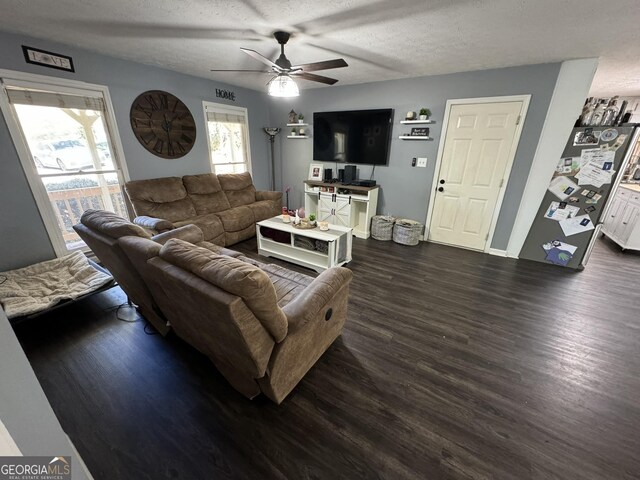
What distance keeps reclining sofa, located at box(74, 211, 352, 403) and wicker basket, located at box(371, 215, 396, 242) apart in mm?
2403

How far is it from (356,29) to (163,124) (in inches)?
114

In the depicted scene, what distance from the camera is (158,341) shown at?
77.0 inches

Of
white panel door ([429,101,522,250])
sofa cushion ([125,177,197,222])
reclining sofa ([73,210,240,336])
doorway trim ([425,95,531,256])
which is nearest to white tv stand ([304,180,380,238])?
doorway trim ([425,95,531,256])

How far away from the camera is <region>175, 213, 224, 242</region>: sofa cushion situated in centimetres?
335

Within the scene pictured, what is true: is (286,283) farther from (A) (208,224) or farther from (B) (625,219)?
(B) (625,219)

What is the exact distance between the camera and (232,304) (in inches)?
40.3

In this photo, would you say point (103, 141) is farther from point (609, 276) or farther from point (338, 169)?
point (609, 276)

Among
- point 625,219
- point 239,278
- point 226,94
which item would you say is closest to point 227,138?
point 226,94

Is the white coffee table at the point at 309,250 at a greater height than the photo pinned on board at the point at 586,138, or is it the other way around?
the photo pinned on board at the point at 586,138

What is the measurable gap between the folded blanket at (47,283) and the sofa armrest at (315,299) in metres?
2.05

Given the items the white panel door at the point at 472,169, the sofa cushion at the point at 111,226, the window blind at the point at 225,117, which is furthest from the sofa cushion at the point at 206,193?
the white panel door at the point at 472,169

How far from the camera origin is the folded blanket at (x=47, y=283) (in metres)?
2.02

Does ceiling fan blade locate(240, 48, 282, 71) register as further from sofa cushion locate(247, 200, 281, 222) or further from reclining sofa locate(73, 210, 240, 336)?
sofa cushion locate(247, 200, 281, 222)

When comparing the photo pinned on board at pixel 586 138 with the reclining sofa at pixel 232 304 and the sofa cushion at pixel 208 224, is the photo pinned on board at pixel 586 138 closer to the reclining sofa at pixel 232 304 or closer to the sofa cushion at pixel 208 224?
the reclining sofa at pixel 232 304
